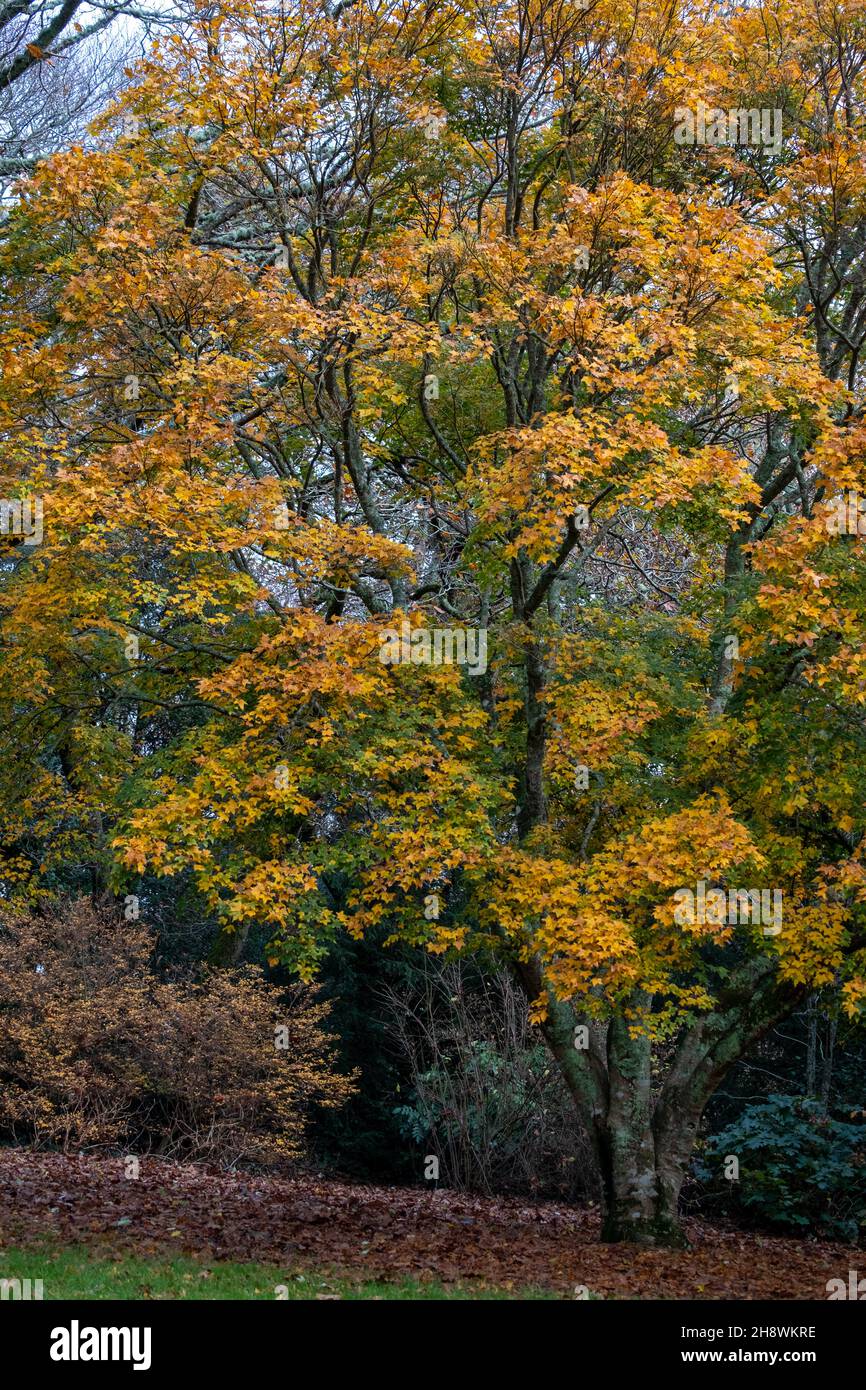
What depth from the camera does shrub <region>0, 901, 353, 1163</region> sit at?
14.0 meters

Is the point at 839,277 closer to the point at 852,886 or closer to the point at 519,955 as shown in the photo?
the point at 852,886

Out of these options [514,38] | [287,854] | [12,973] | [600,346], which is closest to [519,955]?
[287,854]

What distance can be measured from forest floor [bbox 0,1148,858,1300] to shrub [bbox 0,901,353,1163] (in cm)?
51

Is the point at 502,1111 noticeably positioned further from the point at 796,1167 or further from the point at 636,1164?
the point at 636,1164

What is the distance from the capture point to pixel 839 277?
1174 cm

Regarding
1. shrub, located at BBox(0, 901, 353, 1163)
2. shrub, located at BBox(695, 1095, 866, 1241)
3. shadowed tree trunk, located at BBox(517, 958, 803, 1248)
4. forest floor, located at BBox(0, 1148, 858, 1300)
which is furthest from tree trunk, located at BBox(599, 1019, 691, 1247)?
shrub, located at BBox(0, 901, 353, 1163)

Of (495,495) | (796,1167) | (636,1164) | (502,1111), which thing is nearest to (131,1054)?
(502,1111)

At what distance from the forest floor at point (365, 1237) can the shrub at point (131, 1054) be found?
0.51 meters

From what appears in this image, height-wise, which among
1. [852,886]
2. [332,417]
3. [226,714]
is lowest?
[852,886]

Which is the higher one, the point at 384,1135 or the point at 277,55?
the point at 277,55

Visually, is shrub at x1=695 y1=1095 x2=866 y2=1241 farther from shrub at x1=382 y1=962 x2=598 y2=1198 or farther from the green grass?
the green grass

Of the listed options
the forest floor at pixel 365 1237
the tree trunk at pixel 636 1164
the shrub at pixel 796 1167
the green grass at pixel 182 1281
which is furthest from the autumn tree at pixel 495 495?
the shrub at pixel 796 1167

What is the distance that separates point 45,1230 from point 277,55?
10.4 meters
